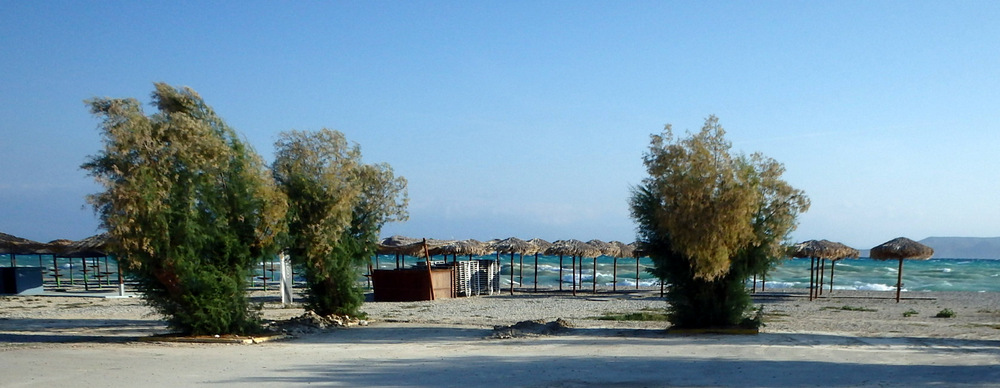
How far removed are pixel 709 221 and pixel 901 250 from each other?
14601 mm

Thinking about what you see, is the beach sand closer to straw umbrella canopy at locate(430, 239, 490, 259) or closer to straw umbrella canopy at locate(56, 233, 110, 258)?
straw umbrella canopy at locate(56, 233, 110, 258)

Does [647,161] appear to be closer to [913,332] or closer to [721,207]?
[721,207]

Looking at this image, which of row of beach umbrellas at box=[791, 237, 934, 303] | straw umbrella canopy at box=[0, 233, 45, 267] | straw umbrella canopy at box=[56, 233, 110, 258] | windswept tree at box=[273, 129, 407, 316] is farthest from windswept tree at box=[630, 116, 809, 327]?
straw umbrella canopy at box=[0, 233, 45, 267]

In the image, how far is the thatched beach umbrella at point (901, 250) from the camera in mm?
24831

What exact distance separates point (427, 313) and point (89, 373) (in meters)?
10.8

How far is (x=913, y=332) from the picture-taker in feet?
49.6

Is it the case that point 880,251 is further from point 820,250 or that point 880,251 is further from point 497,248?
point 497,248

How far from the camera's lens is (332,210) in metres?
15.6

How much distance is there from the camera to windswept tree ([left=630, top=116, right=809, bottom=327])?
13.6 metres

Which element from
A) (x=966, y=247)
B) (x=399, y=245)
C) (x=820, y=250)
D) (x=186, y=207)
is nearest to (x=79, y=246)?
(x=399, y=245)

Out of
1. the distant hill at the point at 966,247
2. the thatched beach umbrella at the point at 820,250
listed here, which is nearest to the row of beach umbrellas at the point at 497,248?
the thatched beach umbrella at the point at 820,250

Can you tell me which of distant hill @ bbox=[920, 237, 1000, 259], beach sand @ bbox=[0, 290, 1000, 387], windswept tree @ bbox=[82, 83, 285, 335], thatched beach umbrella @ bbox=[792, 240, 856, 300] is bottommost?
distant hill @ bbox=[920, 237, 1000, 259]

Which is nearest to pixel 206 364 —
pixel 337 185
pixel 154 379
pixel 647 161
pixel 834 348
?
pixel 154 379

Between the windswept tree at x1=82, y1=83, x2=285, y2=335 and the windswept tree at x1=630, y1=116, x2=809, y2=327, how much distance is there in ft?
21.7
